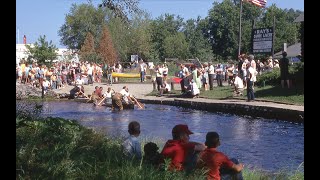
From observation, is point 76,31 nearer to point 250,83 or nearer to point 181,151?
point 250,83

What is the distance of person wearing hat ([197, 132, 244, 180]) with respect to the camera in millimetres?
6441

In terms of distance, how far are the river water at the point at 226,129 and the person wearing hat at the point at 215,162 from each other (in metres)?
3.93

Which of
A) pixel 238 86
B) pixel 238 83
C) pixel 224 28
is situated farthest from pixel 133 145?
pixel 224 28

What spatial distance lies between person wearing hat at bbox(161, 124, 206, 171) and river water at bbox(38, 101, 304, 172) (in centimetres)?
387

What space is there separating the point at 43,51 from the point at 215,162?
48.3 metres

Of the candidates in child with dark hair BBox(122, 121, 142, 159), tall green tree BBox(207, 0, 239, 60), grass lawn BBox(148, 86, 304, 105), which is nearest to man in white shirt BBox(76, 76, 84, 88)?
grass lawn BBox(148, 86, 304, 105)

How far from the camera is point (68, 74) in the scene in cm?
3975

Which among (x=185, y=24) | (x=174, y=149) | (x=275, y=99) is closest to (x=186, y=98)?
(x=275, y=99)

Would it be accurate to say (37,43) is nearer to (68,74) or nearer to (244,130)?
(68,74)

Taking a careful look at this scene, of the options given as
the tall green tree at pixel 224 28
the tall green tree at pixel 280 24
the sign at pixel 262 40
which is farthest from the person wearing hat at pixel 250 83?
the tall green tree at pixel 280 24

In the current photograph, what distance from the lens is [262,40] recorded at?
3503cm

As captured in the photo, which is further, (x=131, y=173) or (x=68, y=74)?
(x=68, y=74)

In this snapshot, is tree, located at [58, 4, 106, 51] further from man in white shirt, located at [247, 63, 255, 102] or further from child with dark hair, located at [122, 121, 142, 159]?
child with dark hair, located at [122, 121, 142, 159]
